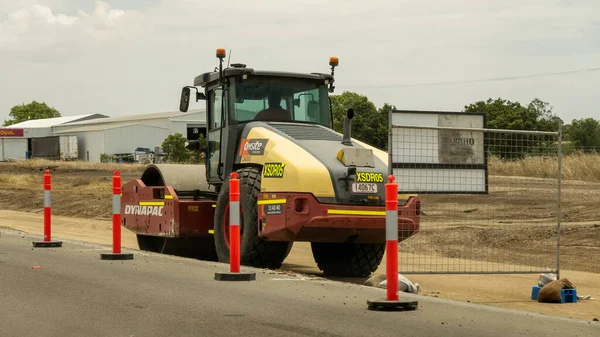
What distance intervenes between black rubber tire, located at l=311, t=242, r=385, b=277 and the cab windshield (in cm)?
202

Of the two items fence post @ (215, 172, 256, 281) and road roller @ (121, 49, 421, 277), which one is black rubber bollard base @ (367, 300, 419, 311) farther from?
road roller @ (121, 49, 421, 277)

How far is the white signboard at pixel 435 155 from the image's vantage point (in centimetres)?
1247

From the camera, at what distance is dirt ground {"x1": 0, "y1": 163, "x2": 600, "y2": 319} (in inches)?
504

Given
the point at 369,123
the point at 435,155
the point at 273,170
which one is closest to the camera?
the point at 435,155

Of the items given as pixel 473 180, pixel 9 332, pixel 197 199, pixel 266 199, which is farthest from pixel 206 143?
pixel 9 332

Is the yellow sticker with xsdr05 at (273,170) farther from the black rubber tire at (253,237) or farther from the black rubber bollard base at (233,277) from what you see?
the black rubber bollard base at (233,277)

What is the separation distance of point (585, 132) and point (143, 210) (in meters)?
49.8

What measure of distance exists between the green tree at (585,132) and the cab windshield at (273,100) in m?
40.9

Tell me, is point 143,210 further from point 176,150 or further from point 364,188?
point 176,150

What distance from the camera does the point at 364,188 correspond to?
12.9 m

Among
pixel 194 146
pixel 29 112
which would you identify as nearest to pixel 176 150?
pixel 194 146

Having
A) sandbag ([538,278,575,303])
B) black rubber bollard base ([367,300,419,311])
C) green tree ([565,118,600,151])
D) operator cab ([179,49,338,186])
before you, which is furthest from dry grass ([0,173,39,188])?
black rubber bollard base ([367,300,419,311])

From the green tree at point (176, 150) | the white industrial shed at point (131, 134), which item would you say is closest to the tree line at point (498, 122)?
the green tree at point (176, 150)

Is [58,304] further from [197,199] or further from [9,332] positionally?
[197,199]
